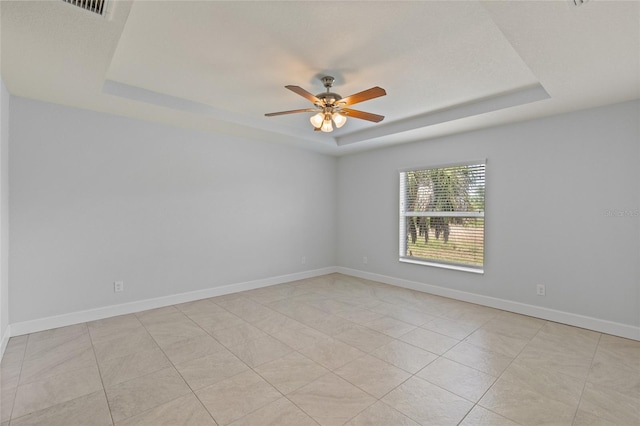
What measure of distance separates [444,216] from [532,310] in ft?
5.22

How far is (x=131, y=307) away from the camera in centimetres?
365

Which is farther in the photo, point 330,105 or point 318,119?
point 318,119

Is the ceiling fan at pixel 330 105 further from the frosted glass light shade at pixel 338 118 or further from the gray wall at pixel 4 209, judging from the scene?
the gray wall at pixel 4 209

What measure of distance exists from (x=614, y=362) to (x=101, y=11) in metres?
4.51

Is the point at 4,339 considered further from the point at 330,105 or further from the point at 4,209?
the point at 330,105

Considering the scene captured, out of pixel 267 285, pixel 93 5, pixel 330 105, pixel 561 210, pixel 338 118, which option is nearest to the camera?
pixel 93 5

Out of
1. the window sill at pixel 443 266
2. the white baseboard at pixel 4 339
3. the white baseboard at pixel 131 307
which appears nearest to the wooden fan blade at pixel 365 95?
the window sill at pixel 443 266

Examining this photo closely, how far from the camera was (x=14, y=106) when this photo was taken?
301 centimetres

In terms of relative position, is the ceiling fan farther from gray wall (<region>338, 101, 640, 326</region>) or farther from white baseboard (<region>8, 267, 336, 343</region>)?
white baseboard (<region>8, 267, 336, 343</region>)

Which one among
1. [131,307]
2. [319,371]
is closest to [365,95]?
[319,371]

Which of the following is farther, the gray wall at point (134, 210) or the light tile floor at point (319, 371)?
the gray wall at point (134, 210)

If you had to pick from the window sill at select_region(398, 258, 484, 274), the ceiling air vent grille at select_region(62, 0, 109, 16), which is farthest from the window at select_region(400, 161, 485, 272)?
the ceiling air vent grille at select_region(62, 0, 109, 16)

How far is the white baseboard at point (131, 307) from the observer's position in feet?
10.1

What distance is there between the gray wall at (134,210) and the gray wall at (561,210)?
8.59 feet
